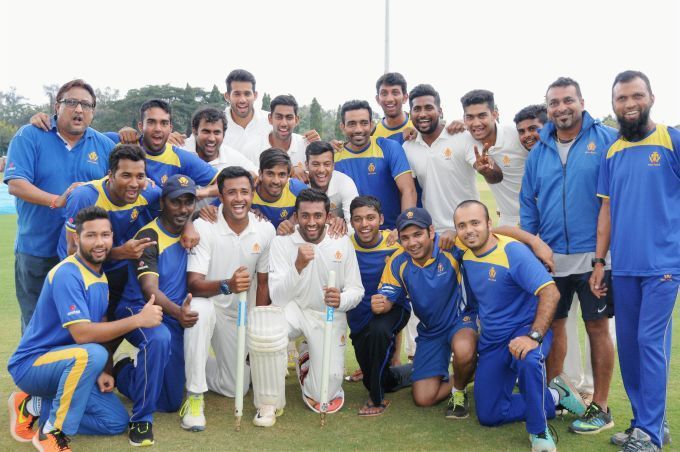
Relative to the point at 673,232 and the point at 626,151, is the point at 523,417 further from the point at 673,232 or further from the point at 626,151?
the point at 626,151

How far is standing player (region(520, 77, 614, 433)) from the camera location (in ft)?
15.6

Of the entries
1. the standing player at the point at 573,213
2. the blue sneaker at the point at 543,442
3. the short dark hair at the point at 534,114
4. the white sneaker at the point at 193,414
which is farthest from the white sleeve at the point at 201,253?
the short dark hair at the point at 534,114

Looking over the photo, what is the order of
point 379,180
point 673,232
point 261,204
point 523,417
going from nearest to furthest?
point 673,232, point 523,417, point 261,204, point 379,180

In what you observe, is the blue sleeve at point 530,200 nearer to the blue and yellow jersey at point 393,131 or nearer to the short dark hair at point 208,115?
the blue and yellow jersey at point 393,131

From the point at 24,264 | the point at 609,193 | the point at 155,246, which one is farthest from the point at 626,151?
the point at 24,264

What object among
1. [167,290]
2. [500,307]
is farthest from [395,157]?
[167,290]

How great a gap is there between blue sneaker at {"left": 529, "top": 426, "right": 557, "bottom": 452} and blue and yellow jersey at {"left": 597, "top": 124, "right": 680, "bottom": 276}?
1.21 metres

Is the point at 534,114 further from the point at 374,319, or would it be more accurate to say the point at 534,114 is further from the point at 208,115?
the point at 208,115

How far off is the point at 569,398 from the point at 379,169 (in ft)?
8.66

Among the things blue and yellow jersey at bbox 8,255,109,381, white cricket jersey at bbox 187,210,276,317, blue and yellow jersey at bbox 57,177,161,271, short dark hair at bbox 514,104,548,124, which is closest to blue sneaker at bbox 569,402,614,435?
short dark hair at bbox 514,104,548,124

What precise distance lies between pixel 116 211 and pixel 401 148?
2711 millimetres

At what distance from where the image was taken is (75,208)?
4.84 metres

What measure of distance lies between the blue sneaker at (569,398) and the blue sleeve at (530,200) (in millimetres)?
1215

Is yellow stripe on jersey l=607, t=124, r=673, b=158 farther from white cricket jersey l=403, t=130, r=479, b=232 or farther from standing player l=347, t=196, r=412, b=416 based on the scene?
standing player l=347, t=196, r=412, b=416
